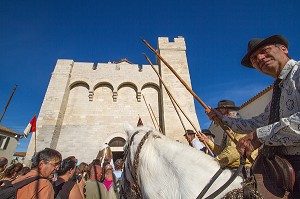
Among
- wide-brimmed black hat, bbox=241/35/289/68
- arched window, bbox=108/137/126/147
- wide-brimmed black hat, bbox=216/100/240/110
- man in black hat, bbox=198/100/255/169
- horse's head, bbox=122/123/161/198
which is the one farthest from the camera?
arched window, bbox=108/137/126/147

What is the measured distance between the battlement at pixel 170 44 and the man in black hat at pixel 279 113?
11.4m

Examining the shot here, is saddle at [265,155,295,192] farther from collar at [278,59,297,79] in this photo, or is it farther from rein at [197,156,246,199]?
collar at [278,59,297,79]

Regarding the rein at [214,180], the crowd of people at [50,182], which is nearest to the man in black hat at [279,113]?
the rein at [214,180]

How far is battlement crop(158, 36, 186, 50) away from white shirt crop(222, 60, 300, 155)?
11.7 meters

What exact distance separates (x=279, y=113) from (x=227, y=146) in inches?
42.0

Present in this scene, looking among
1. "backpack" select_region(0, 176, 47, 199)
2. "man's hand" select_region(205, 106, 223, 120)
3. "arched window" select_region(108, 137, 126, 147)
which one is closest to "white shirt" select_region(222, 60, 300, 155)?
"man's hand" select_region(205, 106, 223, 120)

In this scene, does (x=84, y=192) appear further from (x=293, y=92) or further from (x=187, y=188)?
(x=293, y=92)

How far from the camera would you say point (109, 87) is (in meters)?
12.3

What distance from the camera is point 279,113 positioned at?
3.99 ft

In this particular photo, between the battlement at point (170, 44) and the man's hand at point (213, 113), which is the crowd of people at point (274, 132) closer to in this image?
the man's hand at point (213, 113)

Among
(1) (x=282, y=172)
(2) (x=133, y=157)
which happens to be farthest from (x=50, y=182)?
(1) (x=282, y=172)

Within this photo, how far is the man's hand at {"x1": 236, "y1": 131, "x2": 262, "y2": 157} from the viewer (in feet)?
3.76

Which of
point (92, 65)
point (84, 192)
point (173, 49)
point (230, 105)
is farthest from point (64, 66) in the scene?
point (230, 105)

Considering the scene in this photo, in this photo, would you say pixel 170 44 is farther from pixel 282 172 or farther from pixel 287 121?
pixel 282 172
